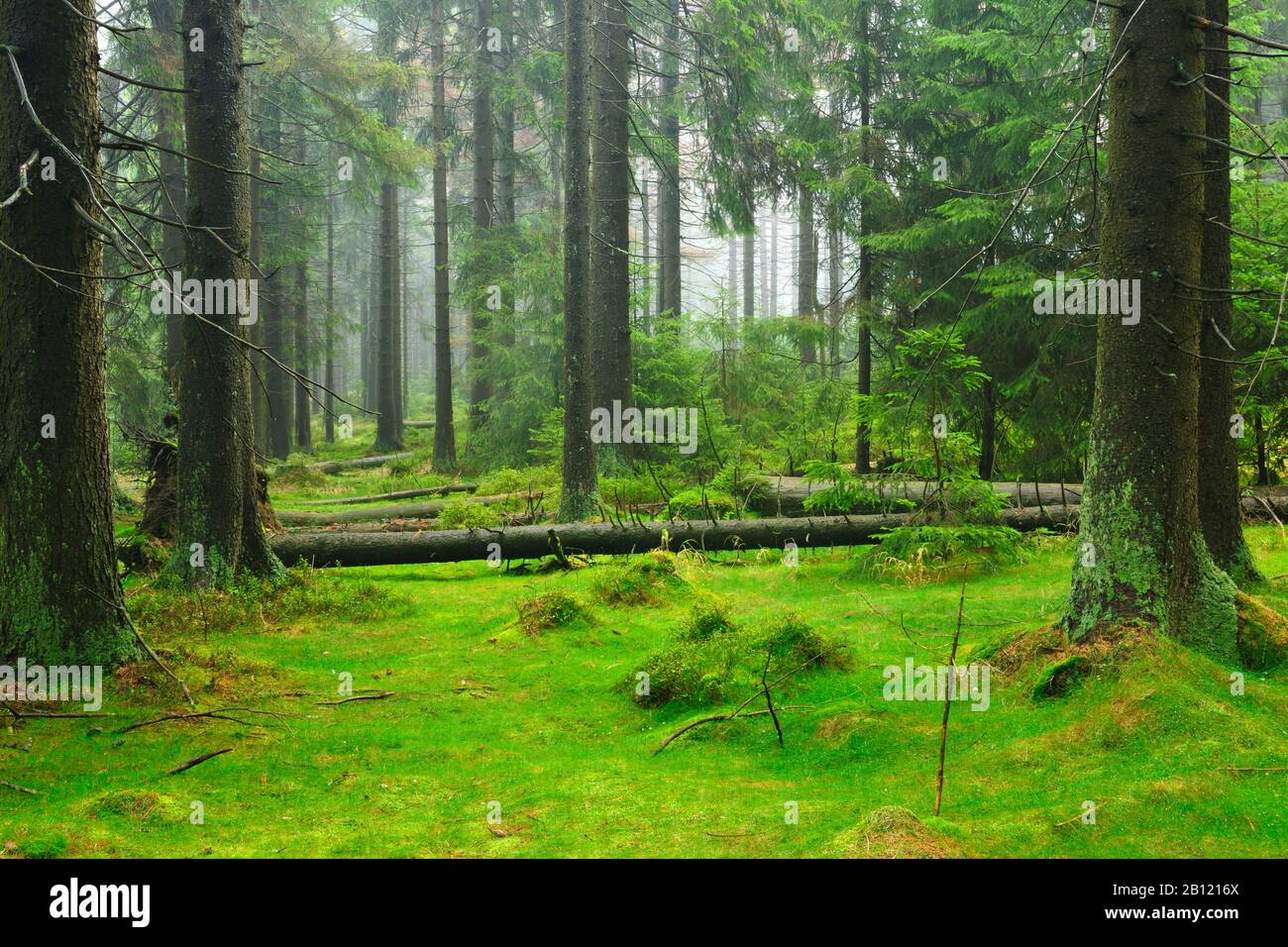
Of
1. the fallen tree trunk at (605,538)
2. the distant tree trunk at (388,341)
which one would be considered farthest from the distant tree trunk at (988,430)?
the distant tree trunk at (388,341)

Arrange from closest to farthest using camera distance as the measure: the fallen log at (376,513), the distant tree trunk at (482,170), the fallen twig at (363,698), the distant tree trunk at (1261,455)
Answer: the fallen twig at (363,698)
the distant tree trunk at (1261,455)
the fallen log at (376,513)
the distant tree trunk at (482,170)

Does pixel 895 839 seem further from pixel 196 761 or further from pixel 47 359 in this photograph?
pixel 47 359

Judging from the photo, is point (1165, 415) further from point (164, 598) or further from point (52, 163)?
point (164, 598)

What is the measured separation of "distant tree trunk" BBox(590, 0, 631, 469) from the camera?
15648mm

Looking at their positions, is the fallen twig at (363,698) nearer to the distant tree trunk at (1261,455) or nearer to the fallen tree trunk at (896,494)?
the fallen tree trunk at (896,494)

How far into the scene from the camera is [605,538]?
1186 centimetres

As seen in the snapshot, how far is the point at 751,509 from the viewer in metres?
13.5

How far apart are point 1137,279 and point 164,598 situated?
849 centimetres

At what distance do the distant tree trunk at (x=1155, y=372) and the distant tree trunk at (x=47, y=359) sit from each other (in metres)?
6.51

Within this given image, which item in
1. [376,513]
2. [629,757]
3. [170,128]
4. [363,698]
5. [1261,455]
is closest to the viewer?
[629,757]

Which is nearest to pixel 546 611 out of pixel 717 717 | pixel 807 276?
pixel 717 717

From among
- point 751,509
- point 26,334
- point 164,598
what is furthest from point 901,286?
point 26,334

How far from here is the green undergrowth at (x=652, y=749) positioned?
4109mm

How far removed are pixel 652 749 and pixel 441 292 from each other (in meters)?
21.2
